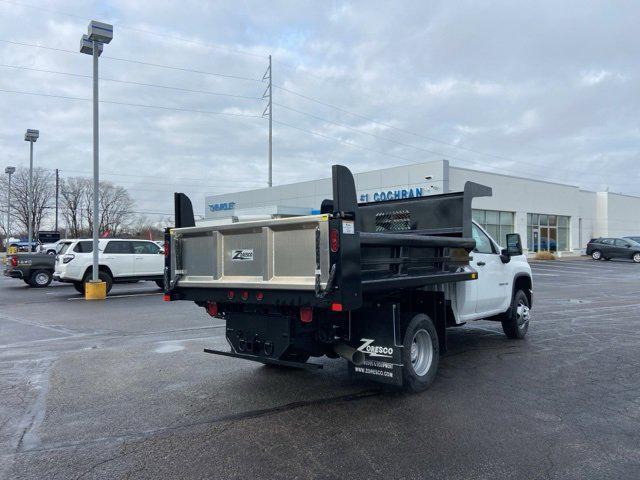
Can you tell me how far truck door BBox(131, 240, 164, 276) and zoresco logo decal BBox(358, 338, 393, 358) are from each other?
541 inches

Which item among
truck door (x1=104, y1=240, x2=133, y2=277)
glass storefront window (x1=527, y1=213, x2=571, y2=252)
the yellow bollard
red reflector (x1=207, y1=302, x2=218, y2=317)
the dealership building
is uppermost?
the dealership building

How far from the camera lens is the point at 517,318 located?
8531 mm

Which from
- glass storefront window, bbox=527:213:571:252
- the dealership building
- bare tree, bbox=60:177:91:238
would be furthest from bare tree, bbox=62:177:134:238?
glass storefront window, bbox=527:213:571:252

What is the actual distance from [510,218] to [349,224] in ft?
119

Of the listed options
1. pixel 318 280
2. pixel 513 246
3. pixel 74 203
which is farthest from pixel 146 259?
pixel 74 203

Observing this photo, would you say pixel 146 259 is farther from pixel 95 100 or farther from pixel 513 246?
pixel 513 246

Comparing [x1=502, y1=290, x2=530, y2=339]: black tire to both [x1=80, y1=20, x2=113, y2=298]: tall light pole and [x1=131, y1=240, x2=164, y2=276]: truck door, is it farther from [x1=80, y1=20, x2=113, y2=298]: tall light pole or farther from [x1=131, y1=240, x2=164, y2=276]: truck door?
[x1=131, y1=240, x2=164, y2=276]: truck door

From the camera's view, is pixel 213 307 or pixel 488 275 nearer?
pixel 213 307

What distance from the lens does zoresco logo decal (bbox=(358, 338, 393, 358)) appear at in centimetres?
520

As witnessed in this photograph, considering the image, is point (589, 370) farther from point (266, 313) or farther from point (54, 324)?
point (54, 324)

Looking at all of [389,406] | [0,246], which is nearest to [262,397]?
[389,406]

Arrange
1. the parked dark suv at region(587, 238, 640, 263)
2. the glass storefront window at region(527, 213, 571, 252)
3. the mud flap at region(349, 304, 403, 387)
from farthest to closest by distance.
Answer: the glass storefront window at region(527, 213, 571, 252), the parked dark suv at region(587, 238, 640, 263), the mud flap at region(349, 304, 403, 387)

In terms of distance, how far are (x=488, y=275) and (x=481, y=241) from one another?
540 mm

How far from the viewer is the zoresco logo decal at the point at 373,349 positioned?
5.20m
